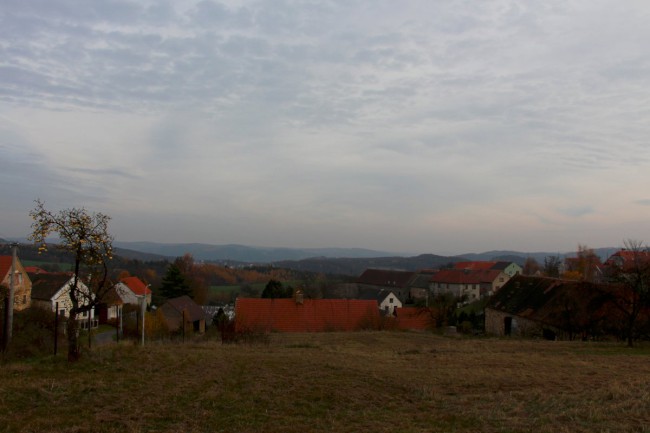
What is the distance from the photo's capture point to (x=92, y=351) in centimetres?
1366

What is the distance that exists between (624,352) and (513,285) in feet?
65.7

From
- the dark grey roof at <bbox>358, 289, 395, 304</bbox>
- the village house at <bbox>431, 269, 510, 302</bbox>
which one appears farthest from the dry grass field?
the village house at <bbox>431, 269, 510, 302</bbox>

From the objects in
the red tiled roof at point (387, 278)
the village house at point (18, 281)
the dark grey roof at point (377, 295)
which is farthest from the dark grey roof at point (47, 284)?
the red tiled roof at point (387, 278)

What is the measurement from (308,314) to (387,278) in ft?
215

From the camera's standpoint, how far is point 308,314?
38125 millimetres

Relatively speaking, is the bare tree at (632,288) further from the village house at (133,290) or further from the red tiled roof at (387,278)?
the red tiled roof at (387,278)

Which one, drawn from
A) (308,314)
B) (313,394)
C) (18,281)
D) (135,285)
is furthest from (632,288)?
(135,285)

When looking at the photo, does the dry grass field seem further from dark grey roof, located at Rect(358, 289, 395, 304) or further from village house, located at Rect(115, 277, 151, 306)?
dark grey roof, located at Rect(358, 289, 395, 304)

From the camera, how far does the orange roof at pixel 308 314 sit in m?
36.9

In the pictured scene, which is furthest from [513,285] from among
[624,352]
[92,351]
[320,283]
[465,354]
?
[320,283]

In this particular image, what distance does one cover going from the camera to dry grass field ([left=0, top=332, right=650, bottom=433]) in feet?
26.2

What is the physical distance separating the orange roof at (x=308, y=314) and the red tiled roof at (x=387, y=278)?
59.6 m

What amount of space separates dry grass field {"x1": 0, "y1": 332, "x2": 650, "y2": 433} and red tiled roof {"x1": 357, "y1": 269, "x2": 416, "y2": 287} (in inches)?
3310

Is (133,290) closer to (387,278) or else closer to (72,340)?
(72,340)
